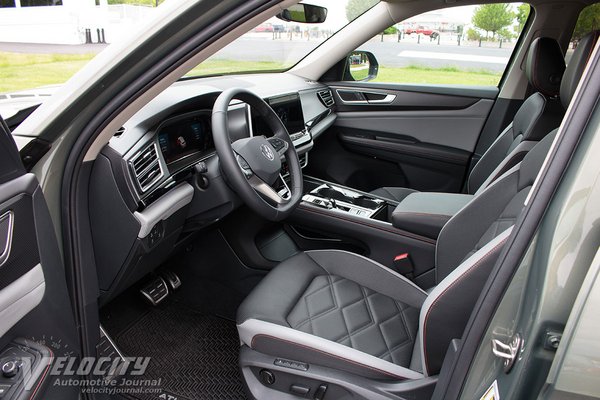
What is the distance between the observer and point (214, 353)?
82.9 inches

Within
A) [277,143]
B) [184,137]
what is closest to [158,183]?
[184,137]

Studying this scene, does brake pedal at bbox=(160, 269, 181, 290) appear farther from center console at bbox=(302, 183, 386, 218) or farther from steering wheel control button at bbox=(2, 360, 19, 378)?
steering wheel control button at bbox=(2, 360, 19, 378)

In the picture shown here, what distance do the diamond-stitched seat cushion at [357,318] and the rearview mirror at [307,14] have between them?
1293 millimetres

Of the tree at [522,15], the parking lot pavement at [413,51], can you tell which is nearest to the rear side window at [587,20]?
the tree at [522,15]

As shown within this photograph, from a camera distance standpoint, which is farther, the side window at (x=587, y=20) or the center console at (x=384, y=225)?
the side window at (x=587, y=20)

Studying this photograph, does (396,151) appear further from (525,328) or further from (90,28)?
(525,328)

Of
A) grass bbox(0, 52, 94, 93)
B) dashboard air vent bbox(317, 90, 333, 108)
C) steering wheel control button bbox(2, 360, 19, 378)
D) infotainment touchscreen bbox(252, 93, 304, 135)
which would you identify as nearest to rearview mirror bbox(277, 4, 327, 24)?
infotainment touchscreen bbox(252, 93, 304, 135)

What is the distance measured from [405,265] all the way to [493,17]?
1778 millimetres

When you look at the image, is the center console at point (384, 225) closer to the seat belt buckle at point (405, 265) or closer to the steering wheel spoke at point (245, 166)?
the seat belt buckle at point (405, 265)

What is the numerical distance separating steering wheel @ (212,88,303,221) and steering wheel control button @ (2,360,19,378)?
79cm

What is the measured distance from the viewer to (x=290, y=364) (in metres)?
→ 1.38

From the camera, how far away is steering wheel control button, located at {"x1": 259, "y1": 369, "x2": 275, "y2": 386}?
142 cm

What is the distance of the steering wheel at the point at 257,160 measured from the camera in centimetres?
157

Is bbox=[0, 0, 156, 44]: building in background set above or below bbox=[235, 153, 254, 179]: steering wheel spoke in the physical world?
above
